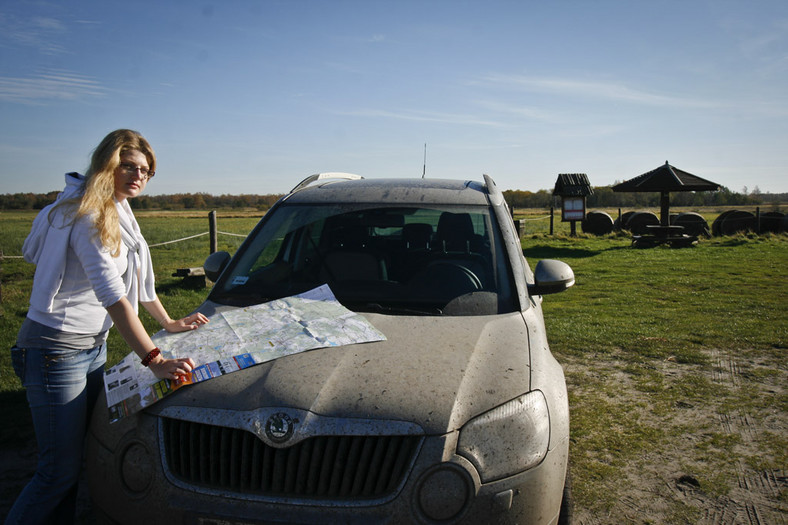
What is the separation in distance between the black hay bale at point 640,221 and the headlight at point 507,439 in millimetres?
26632

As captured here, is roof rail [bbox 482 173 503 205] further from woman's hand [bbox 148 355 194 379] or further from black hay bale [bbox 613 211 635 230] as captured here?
black hay bale [bbox 613 211 635 230]

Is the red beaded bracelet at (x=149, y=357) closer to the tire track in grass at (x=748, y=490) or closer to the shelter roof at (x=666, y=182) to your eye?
the tire track in grass at (x=748, y=490)

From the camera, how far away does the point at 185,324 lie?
9.20 feet

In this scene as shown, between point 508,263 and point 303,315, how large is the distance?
1183 millimetres

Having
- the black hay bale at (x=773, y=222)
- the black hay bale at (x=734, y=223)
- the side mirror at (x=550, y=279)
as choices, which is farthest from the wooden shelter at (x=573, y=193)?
the side mirror at (x=550, y=279)

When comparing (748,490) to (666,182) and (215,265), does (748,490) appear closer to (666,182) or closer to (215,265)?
(215,265)

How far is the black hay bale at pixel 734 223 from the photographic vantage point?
82.9ft

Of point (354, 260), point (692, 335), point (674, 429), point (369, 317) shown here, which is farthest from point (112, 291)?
point (692, 335)

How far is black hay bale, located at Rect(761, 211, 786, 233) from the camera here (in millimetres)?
25013

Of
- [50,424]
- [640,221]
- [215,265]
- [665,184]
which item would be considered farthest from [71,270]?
[640,221]

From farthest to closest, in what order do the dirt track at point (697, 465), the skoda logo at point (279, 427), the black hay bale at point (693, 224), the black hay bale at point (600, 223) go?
1. the black hay bale at point (600, 223)
2. the black hay bale at point (693, 224)
3. the dirt track at point (697, 465)
4. the skoda logo at point (279, 427)

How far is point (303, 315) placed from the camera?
2910 millimetres

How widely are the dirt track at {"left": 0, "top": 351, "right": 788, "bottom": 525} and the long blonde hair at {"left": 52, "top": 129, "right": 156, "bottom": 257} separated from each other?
1766mm

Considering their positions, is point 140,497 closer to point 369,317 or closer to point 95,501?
point 95,501
